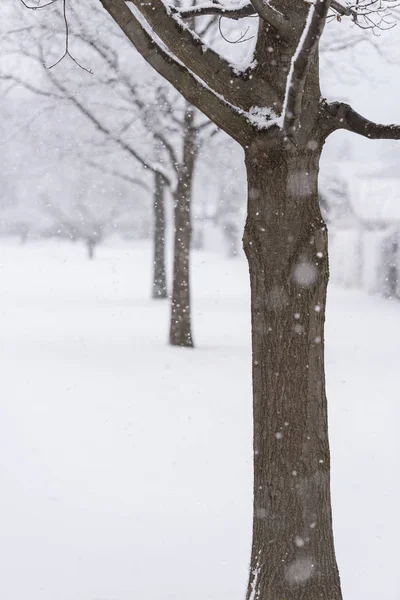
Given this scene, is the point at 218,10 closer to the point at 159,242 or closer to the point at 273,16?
the point at 273,16

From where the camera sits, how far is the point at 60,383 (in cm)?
1068

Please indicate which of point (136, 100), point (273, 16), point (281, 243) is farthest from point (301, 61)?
point (136, 100)

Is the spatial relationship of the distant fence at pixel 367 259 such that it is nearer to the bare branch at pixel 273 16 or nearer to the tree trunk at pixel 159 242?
the tree trunk at pixel 159 242

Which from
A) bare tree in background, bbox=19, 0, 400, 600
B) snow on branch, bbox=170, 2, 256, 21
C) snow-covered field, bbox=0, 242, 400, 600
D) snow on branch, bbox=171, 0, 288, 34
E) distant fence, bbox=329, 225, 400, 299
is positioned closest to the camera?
snow on branch, bbox=171, 0, 288, 34

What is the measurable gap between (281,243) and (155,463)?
3.92 metres

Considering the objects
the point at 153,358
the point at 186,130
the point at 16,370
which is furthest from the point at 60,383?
the point at 186,130

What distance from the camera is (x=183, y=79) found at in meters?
3.58

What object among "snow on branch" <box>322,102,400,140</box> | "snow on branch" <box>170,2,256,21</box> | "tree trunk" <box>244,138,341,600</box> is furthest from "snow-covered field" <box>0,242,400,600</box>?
"snow on branch" <box>170,2,256,21</box>

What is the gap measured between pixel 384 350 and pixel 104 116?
8.33 m

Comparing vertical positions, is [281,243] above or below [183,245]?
below

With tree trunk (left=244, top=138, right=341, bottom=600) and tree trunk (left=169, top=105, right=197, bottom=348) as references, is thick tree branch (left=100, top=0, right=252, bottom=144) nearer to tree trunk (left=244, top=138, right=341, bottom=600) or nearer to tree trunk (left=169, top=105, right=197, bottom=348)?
tree trunk (left=244, top=138, right=341, bottom=600)

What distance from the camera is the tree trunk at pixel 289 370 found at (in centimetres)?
359

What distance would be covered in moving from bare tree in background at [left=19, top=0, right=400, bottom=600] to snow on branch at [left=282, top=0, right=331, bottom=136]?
21 cm

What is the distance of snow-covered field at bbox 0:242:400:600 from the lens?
4.82 metres
